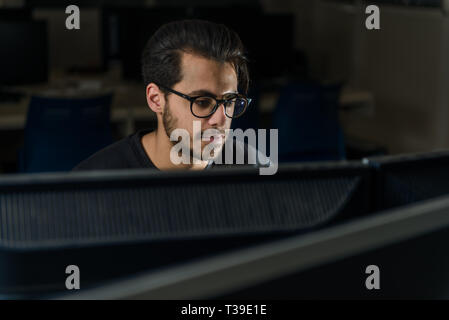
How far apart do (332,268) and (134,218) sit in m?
0.37

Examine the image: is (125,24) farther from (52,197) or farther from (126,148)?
(52,197)

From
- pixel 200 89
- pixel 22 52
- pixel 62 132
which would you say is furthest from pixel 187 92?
pixel 22 52

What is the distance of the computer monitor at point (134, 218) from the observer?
0.86m

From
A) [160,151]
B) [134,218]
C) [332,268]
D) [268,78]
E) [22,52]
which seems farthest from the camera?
[268,78]

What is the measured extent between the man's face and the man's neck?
0.03 metres

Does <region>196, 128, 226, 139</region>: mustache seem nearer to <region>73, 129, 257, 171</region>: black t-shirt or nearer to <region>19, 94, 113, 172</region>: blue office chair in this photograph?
<region>73, 129, 257, 171</region>: black t-shirt

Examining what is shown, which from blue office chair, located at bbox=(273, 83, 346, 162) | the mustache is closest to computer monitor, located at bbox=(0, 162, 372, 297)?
the mustache

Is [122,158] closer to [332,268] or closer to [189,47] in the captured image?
[189,47]

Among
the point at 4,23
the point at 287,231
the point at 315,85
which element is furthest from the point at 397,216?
the point at 4,23

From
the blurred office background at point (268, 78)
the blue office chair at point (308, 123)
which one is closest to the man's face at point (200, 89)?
the blurred office background at point (268, 78)

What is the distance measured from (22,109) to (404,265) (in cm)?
318

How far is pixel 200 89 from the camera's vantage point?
53.2 inches

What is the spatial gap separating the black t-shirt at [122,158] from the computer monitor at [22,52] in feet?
9.28

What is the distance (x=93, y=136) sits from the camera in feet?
10.8
